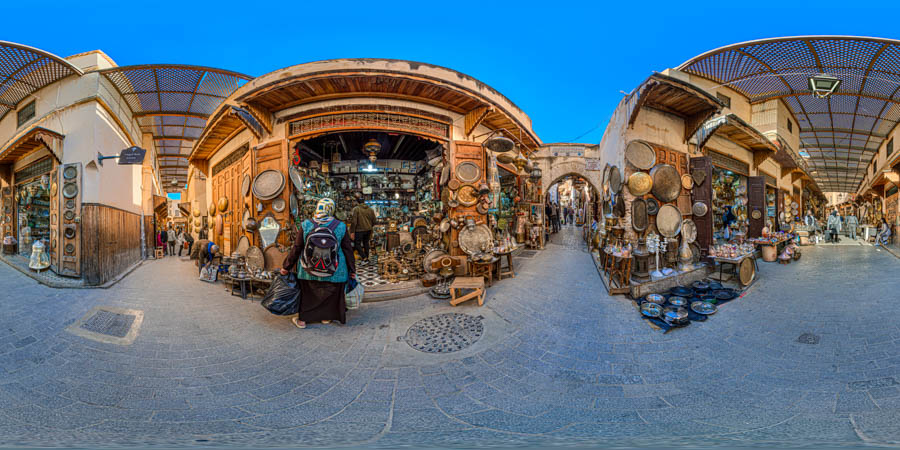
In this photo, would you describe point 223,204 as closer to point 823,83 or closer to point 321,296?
point 321,296

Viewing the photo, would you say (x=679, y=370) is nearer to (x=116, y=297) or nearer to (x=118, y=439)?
(x=118, y=439)

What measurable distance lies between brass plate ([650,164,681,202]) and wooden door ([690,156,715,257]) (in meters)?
0.93

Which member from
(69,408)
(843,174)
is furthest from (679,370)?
(843,174)

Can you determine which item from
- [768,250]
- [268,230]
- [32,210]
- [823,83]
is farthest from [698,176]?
[32,210]

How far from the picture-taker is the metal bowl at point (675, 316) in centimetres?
407

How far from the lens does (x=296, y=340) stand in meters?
3.66

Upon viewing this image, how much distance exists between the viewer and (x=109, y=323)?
4.11m

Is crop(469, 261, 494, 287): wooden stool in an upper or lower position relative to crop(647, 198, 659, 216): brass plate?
lower

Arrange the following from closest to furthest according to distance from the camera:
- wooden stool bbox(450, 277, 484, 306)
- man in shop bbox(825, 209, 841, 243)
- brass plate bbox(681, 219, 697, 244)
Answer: wooden stool bbox(450, 277, 484, 306) < brass plate bbox(681, 219, 697, 244) < man in shop bbox(825, 209, 841, 243)

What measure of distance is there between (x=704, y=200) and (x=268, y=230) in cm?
1043

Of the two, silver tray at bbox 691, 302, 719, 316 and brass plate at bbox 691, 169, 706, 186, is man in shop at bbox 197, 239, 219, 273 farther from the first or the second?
brass plate at bbox 691, 169, 706, 186

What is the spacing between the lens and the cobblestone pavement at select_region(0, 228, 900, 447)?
87.6 inches

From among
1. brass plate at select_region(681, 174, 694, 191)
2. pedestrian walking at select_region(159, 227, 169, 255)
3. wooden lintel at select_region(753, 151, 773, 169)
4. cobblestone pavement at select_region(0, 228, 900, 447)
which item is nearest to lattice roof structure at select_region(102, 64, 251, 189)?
pedestrian walking at select_region(159, 227, 169, 255)

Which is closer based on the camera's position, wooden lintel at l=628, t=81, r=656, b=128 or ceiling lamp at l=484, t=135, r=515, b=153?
wooden lintel at l=628, t=81, r=656, b=128
